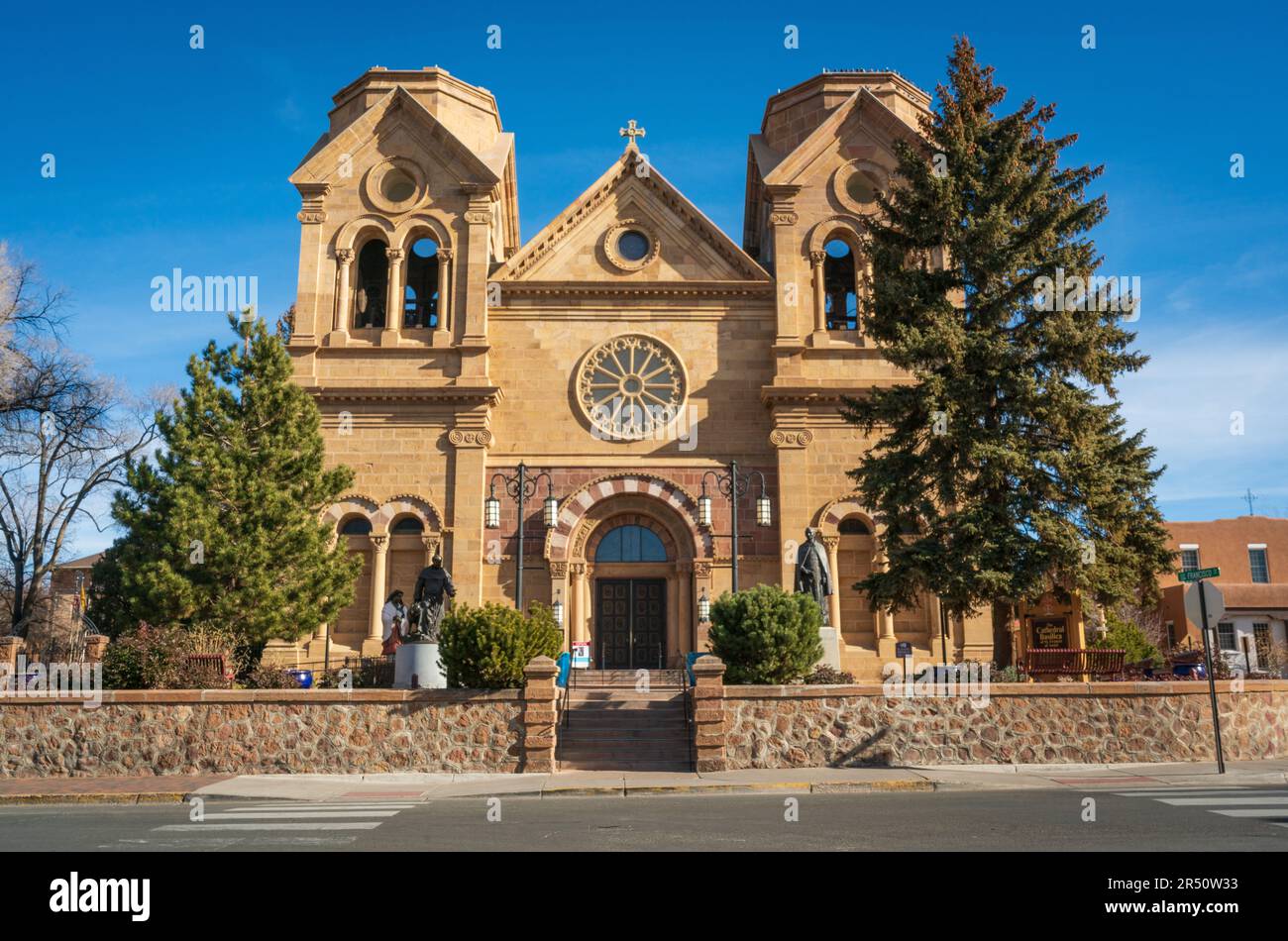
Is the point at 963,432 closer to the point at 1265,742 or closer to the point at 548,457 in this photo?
the point at 1265,742

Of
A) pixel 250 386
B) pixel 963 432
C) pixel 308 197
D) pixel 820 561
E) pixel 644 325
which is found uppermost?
pixel 308 197

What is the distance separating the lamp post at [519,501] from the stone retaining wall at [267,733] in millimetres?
8489

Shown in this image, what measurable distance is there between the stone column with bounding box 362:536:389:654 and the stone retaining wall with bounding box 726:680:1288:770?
1370cm

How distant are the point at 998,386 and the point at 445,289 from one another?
17.1m

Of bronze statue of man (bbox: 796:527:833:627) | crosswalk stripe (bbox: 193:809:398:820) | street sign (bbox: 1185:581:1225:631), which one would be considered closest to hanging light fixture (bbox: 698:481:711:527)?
bronze statue of man (bbox: 796:527:833:627)

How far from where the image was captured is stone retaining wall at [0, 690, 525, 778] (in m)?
17.3

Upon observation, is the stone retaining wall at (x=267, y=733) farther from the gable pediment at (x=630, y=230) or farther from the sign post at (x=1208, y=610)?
the gable pediment at (x=630, y=230)

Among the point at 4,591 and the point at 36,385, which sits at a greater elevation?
the point at 36,385

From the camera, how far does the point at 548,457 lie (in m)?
29.5

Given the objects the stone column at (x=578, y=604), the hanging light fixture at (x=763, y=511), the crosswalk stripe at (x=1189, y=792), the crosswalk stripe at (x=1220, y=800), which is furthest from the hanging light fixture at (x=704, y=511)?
the crosswalk stripe at (x=1220, y=800)

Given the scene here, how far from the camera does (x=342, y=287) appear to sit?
3034 cm

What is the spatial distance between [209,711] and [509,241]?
79.9 feet

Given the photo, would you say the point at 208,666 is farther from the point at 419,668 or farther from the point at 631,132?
the point at 631,132
